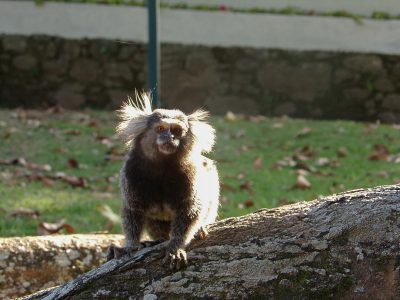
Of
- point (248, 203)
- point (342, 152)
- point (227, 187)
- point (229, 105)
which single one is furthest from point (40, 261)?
point (229, 105)

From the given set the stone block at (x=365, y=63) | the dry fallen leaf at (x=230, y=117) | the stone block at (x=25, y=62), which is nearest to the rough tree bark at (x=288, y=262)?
the dry fallen leaf at (x=230, y=117)

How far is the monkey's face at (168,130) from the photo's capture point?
4.14 meters

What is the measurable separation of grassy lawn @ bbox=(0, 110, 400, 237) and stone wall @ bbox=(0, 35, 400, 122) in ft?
1.95

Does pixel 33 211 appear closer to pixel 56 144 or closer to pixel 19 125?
pixel 56 144

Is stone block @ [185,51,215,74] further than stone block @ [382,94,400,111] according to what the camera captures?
Yes

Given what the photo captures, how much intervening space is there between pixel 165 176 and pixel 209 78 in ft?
25.0

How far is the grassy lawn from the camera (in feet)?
24.7

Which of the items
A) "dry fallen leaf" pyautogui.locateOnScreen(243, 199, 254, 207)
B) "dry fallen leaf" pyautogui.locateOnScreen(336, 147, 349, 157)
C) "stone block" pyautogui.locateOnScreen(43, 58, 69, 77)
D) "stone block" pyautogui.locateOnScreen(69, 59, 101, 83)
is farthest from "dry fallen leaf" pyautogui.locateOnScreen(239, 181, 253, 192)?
"stone block" pyautogui.locateOnScreen(43, 58, 69, 77)

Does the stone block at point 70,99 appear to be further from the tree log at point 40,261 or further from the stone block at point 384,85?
the tree log at point 40,261

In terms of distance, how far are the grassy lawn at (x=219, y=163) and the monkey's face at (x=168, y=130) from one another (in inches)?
109

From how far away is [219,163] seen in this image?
→ 926 cm

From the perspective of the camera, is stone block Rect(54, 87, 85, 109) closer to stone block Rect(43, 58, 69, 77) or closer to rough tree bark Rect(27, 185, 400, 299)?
stone block Rect(43, 58, 69, 77)

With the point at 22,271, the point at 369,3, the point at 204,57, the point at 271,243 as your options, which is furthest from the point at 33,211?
the point at 369,3

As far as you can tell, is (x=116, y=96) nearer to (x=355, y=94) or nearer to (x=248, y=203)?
(x=355, y=94)
